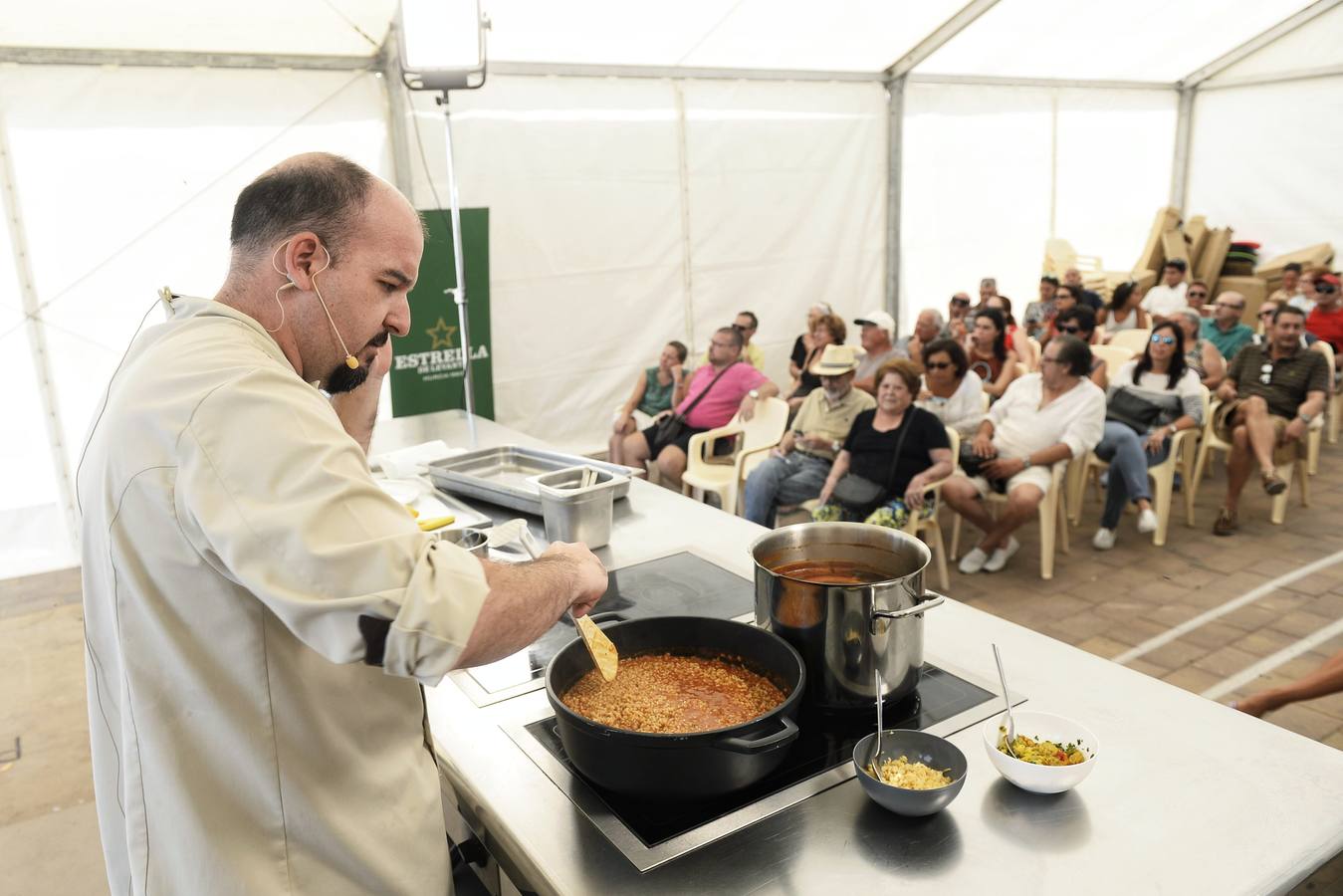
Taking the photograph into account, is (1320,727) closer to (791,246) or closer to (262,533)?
(262,533)

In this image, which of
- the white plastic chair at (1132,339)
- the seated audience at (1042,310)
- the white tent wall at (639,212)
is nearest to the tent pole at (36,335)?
the white tent wall at (639,212)

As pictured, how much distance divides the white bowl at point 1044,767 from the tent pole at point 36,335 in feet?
13.7

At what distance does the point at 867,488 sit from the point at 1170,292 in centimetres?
537

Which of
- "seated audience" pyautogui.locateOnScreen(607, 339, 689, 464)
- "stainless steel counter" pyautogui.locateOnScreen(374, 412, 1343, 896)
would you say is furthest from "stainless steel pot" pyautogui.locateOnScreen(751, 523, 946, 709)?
"seated audience" pyautogui.locateOnScreen(607, 339, 689, 464)

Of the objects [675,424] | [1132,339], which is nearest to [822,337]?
[675,424]

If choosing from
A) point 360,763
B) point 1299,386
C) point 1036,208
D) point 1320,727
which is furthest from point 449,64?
point 1036,208

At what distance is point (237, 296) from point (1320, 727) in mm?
3073

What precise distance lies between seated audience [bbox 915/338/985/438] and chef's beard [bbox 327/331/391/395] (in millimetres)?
3544

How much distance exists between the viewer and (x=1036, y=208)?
27.1ft

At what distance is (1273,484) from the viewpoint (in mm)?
4422

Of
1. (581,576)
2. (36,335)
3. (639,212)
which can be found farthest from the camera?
(639,212)

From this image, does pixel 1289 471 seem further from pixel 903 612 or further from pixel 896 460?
pixel 903 612

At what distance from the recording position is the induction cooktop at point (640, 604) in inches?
55.6

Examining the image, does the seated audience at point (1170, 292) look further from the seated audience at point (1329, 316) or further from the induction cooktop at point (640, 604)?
Answer: the induction cooktop at point (640, 604)
